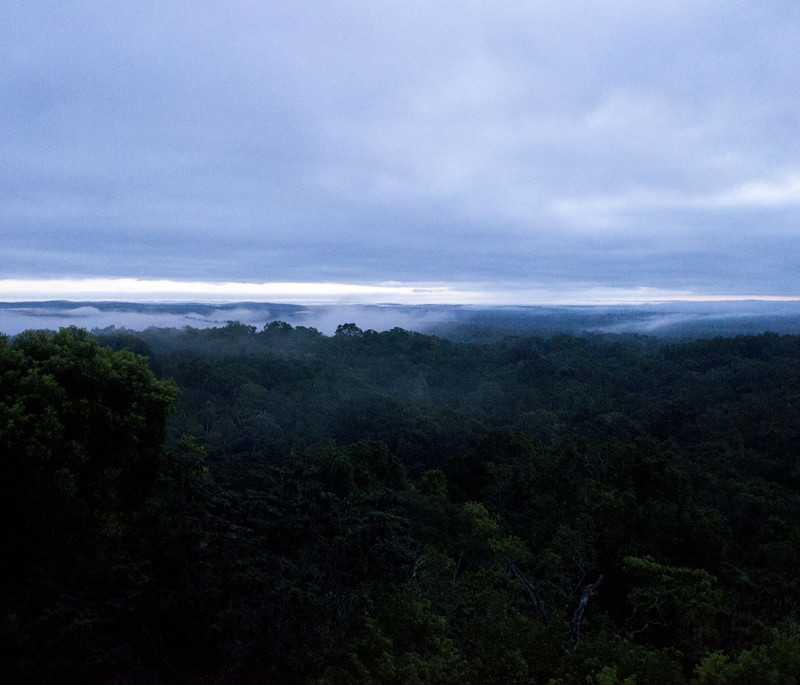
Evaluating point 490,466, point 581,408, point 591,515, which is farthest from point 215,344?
point 591,515

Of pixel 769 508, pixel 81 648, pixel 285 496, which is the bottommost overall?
pixel 769 508

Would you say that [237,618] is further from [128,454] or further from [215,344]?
[215,344]

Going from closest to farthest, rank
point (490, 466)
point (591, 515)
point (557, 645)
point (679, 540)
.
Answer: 1. point (557, 645)
2. point (679, 540)
3. point (591, 515)
4. point (490, 466)

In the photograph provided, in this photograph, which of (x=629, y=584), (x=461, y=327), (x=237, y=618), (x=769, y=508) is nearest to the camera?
(x=237, y=618)

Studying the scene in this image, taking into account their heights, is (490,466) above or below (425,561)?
below

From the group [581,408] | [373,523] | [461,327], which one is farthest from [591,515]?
[461,327]

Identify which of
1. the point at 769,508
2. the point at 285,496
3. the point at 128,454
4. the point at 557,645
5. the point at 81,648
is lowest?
the point at 769,508

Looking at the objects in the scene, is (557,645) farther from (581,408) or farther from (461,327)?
(461,327)

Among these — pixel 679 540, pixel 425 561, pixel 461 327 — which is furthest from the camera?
pixel 461 327

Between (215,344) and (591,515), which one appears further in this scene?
(215,344)
